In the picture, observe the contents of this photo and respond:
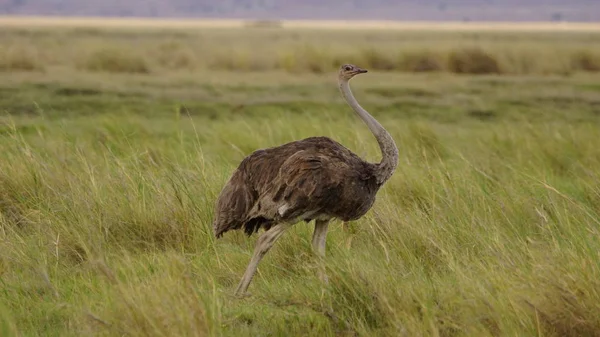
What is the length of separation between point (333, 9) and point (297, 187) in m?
161

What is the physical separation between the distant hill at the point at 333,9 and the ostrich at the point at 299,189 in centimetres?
13579

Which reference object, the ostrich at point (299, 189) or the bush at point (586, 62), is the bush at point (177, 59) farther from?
the ostrich at point (299, 189)

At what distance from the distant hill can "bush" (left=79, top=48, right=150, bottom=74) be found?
11952cm

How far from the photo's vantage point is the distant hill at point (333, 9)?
143000 mm

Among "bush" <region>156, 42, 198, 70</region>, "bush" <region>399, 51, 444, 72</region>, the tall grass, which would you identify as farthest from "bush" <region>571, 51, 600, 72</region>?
the tall grass

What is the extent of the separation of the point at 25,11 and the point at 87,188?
15646 centimetres

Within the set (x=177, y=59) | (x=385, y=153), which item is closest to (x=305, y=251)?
(x=385, y=153)

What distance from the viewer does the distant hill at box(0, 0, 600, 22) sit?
469 feet

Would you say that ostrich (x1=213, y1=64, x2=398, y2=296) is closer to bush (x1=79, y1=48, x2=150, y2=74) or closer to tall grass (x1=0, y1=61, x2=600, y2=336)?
tall grass (x1=0, y1=61, x2=600, y2=336)

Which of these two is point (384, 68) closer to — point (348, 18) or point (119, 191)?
point (119, 191)

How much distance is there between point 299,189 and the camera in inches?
210

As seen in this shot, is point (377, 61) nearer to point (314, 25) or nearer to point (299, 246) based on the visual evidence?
point (299, 246)

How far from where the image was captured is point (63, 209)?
22.6 ft

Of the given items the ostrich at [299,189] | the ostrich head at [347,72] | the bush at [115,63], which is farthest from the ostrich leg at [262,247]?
the bush at [115,63]
